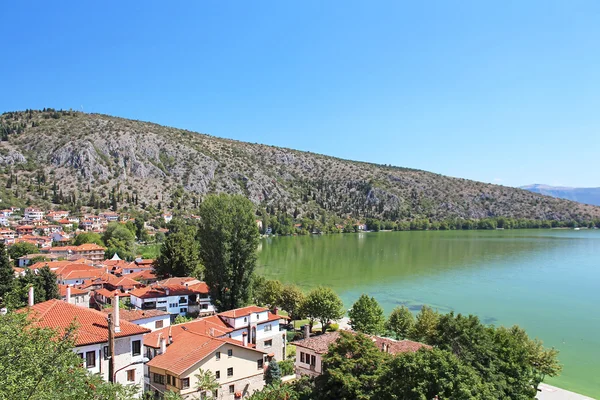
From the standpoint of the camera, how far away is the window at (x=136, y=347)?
15894mm

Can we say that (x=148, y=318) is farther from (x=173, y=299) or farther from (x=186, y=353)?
(x=173, y=299)

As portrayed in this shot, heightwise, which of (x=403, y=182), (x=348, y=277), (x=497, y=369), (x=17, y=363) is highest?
(x=403, y=182)

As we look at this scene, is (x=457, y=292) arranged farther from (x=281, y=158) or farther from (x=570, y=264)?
(x=281, y=158)

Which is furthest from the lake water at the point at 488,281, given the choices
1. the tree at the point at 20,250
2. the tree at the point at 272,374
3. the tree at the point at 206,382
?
the tree at the point at 20,250

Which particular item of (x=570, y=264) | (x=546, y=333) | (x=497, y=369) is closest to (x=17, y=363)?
(x=497, y=369)

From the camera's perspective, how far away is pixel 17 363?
23.5 ft

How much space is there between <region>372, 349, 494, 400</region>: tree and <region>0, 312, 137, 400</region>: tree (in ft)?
25.6

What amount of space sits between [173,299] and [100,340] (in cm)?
1896

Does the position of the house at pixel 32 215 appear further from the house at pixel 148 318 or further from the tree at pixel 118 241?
the house at pixel 148 318

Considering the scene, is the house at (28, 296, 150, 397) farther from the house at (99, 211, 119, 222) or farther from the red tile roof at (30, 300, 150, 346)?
the house at (99, 211, 119, 222)

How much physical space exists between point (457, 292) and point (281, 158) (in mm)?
140547

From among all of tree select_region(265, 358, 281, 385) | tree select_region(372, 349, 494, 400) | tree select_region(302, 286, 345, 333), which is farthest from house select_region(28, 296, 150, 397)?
tree select_region(302, 286, 345, 333)

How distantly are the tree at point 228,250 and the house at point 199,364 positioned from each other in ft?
31.5

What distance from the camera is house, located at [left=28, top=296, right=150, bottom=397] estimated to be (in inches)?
570
